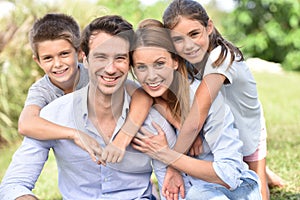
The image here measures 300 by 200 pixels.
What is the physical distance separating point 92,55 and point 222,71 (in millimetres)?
744

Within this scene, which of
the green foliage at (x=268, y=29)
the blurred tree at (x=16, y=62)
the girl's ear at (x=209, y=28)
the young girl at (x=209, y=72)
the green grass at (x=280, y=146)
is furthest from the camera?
the green foliage at (x=268, y=29)

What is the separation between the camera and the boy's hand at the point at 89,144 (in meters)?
2.72

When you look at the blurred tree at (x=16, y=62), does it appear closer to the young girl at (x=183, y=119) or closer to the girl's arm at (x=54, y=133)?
the girl's arm at (x=54, y=133)

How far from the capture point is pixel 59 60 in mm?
3264

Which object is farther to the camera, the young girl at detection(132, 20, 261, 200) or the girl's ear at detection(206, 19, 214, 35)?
the girl's ear at detection(206, 19, 214, 35)

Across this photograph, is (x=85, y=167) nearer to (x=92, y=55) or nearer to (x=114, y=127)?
(x=114, y=127)

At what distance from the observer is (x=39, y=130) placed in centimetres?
283

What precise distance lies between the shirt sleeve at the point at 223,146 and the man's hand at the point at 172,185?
0.22 metres

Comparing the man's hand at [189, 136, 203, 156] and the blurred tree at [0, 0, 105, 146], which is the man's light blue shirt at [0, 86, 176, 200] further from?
the blurred tree at [0, 0, 105, 146]

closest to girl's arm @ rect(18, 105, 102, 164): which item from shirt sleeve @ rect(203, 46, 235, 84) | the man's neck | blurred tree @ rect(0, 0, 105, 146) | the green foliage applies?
the man's neck

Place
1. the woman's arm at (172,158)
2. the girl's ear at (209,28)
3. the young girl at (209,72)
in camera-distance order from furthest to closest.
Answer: the girl's ear at (209,28) < the young girl at (209,72) < the woman's arm at (172,158)

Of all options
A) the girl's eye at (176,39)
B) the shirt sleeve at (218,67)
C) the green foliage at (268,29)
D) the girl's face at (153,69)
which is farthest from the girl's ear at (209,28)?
the green foliage at (268,29)

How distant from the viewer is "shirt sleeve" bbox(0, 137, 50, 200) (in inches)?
111

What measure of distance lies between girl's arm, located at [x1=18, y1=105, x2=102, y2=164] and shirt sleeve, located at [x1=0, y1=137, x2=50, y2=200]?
0.07 m
